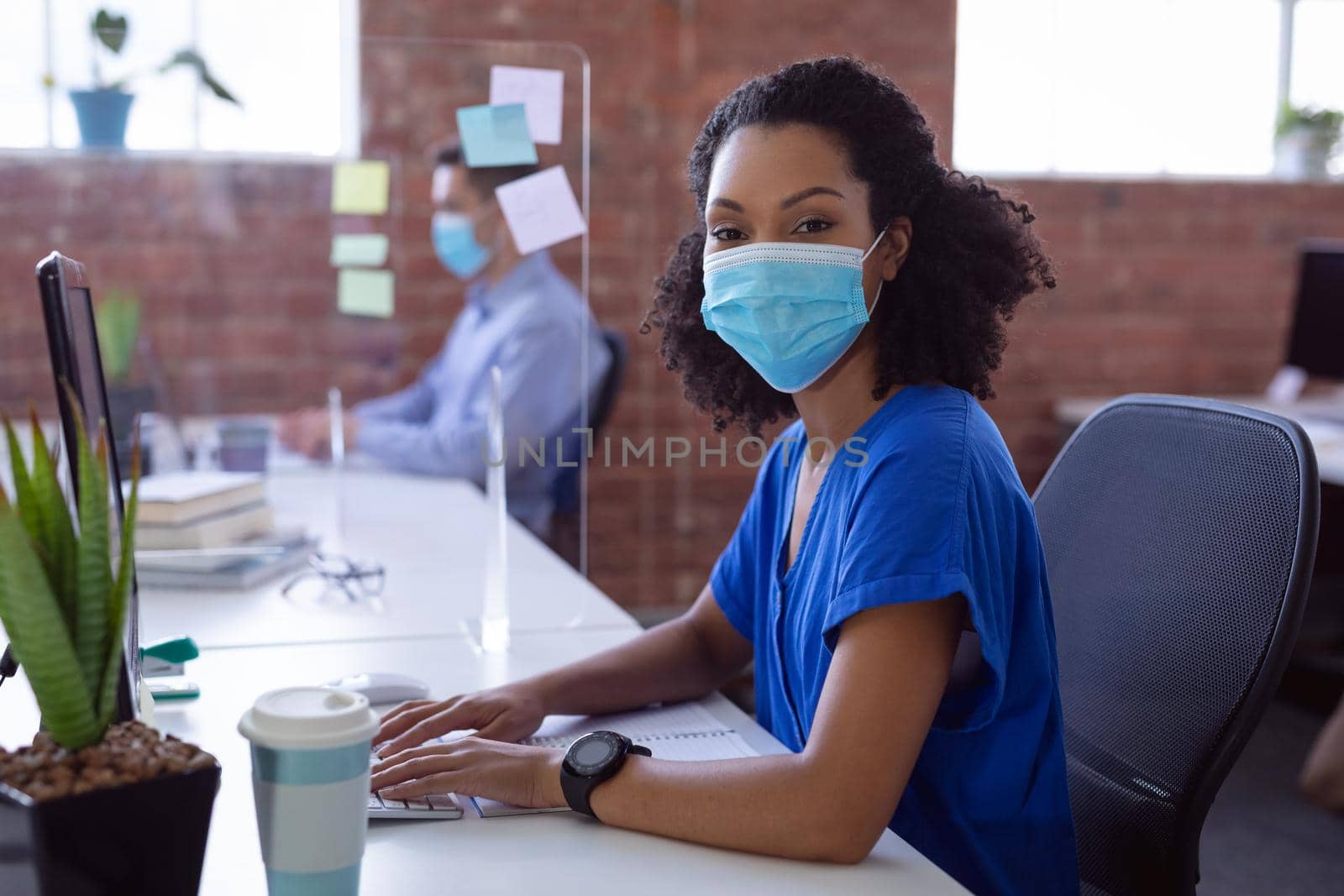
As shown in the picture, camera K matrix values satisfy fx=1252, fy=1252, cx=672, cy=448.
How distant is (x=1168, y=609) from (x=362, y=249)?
1.51 meters

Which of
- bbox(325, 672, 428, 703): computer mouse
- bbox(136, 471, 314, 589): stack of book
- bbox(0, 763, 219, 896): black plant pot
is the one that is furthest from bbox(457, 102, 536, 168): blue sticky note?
bbox(0, 763, 219, 896): black plant pot

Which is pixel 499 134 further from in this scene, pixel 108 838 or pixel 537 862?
pixel 108 838

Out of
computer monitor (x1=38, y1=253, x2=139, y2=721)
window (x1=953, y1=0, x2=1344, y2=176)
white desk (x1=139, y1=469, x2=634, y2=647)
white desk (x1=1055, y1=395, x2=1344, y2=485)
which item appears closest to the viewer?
computer monitor (x1=38, y1=253, x2=139, y2=721)

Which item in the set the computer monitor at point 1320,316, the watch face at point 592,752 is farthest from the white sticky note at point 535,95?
the computer monitor at point 1320,316

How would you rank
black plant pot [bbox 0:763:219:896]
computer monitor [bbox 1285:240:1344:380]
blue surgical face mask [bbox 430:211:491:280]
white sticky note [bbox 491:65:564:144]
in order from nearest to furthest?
black plant pot [bbox 0:763:219:896] → white sticky note [bbox 491:65:564:144] → blue surgical face mask [bbox 430:211:491:280] → computer monitor [bbox 1285:240:1344:380]

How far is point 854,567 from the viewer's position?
38.5 inches

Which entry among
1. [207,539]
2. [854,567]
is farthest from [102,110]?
[854,567]

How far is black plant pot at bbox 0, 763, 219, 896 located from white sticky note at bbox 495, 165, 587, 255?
3.58ft

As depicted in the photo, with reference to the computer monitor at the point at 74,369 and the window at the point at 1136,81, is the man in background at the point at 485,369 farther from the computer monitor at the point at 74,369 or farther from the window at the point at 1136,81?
the window at the point at 1136,81

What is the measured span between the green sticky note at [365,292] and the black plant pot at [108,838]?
1583 mm

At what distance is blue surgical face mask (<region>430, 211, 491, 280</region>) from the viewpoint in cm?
214

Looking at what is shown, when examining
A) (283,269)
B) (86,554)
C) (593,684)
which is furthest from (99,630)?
(283,269)

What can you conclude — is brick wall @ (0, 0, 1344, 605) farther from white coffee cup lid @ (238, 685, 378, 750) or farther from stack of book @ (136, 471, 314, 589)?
white coffee cup lid @ (238, 685, 378, 750)

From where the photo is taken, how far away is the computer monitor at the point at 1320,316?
340cm
